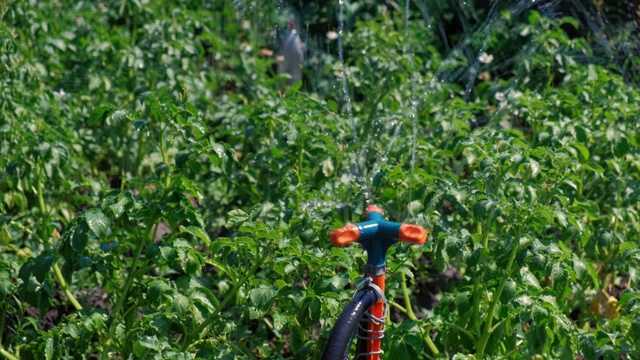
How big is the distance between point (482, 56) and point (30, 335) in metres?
2.85

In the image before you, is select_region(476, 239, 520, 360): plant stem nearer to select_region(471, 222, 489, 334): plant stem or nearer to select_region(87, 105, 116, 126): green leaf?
select_region(471, 222, 489, 334): plant stem

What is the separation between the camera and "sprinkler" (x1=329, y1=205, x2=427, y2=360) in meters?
2.02

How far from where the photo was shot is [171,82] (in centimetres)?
421

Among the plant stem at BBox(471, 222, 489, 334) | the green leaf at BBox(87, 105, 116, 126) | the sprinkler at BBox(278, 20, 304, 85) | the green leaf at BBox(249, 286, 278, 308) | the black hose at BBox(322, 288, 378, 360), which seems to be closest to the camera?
the black hose at BBox(322, 288, 378, 360)

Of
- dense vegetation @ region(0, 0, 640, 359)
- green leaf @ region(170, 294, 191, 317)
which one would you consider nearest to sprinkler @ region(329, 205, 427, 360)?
dense vegetation @ region(0, 0, 640, 359)

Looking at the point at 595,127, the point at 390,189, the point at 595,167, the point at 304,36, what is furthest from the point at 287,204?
the point at 304,36

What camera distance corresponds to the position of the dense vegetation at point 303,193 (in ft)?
8.44

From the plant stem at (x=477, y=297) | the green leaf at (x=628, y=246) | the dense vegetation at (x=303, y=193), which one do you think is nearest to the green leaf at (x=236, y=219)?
the dense vegetation at (x=303, y=193)

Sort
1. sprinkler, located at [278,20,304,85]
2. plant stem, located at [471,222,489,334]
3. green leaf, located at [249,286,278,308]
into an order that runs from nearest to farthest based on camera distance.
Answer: green leaf, located at [249,286,278,308] < plant stem, located at [471,222,489,334] < sprinkler, located at [278,20,304,85]

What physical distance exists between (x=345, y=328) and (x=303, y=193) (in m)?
1.11

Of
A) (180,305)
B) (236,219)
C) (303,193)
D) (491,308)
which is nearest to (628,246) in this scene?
(491,308)

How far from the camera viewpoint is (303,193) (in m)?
3.06

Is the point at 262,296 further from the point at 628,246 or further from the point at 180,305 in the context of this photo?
the point at 628,246

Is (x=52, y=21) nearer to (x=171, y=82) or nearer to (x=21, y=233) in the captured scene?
(x=171, y=82)
